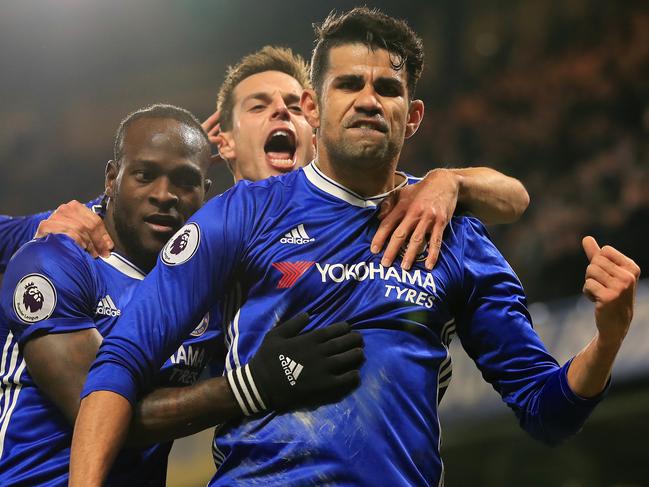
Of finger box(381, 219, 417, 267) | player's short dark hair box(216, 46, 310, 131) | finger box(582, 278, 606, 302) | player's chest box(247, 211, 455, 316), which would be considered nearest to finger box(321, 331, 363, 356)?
player's chest box(247, 211, 455, 316)

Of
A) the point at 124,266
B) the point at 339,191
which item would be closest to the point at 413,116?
the point at 339,191

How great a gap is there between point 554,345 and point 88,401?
5.19m

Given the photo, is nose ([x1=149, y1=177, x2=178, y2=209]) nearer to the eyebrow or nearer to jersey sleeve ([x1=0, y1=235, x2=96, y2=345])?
jersey sleeve ([x1=0, y1=235, x2=96, y2=345])

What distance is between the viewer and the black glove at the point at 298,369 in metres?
2.44

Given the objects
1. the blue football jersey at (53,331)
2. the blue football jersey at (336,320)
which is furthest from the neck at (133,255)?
the blue football jersey at (336,320)

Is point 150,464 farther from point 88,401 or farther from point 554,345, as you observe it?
point 554,345

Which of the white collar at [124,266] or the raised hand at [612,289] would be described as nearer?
the raised hand at [612,289]

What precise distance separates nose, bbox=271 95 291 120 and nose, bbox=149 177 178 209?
1154 mm

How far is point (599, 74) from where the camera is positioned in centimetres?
984

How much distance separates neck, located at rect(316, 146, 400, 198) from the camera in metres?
2.76

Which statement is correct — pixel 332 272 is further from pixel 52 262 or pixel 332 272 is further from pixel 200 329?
pixel 52 262

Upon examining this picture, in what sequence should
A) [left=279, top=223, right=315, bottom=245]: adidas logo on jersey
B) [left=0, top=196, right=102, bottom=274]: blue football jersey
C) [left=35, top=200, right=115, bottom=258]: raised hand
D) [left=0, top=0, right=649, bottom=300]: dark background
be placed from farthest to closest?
[left=0, top=0, right=649, bottom=300]: dark background → [left=0, top=196, right=102, bottom=274]: blue football jersey → [left=35, top=200, right=115, bottom=258]: raised hand → [left=279, top=223, right=315, bottom=245]: adidas logo on jersey

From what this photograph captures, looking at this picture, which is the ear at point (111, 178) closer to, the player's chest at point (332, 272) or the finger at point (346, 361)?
the player's chest at point (332, 272)

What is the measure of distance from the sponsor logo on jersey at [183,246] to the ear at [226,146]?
1741 mm
